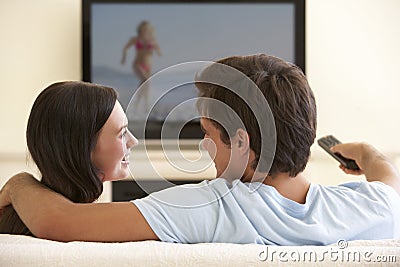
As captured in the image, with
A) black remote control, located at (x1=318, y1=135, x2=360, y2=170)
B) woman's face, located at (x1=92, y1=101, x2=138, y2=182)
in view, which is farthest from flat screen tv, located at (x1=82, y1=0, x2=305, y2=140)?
woman's face, located at (x1=92, y1=101, x2=138, y2=182)

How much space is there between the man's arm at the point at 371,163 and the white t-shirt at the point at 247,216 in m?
0.20

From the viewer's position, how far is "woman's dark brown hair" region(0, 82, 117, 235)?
115 cm

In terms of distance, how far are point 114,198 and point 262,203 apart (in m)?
3.74

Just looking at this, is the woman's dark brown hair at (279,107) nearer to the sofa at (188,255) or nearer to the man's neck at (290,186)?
the man's neck at (290,186)

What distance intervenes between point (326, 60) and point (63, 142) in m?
3.97

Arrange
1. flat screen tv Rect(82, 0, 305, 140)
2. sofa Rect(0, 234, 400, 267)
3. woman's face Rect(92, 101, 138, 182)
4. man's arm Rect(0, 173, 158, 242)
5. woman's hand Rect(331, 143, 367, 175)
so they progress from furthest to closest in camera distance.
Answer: flat screen tv Rect(82, 0, 305, 140)
woman's hand Rect(331, 143, 367, 175)
woman's face Rect(92, 101, 138, 182)
man's arm Rect(0, 173, 158, 242)
sofa Rect(0, 234, 400, 267)

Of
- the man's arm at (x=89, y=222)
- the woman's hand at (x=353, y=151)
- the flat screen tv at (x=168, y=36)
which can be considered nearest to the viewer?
the man's arm at (x=89, y=222)

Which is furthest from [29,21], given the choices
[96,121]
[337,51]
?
[96,121]

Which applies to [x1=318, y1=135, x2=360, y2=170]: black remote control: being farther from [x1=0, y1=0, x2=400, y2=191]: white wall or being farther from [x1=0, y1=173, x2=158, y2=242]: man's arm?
[x1=0, y1=0, x2=400, y2=191]: white wall

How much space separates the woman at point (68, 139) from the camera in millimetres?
1154

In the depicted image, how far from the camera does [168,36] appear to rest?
4871mm

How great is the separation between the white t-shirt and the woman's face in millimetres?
241

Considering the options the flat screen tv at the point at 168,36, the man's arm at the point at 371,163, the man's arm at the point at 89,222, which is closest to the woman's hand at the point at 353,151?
the man's arm at the point at 371,163

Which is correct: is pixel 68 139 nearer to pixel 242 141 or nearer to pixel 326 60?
pixel 242 141
